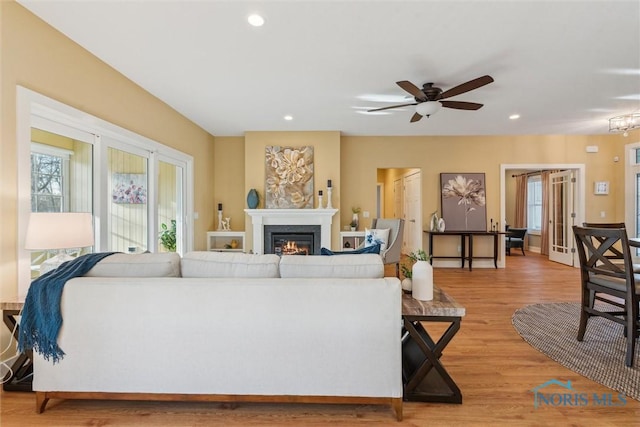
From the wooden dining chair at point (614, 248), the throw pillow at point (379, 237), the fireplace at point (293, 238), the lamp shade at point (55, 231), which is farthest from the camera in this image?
the fireplace at point (293, 238)

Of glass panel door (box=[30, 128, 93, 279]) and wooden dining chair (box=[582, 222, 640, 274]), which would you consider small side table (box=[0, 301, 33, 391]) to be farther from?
wooden dining chair (box=[582, 222, 640, 274])

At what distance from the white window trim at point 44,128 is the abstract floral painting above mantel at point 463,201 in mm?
5240

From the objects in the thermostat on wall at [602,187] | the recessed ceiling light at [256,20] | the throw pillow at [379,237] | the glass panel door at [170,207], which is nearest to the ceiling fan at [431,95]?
the recessed ceiling light at [256,20]

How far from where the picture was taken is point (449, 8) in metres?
2.23

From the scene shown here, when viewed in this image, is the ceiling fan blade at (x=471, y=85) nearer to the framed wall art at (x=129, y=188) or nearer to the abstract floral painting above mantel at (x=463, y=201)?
the abstract floral painting above mantel at (x=463, y=201)

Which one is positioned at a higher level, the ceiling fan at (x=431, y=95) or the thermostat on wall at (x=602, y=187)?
the ceiling fan at (x=431, y=95)

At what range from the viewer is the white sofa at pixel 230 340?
1.65 m

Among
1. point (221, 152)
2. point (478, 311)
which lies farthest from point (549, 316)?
point (221, 152)

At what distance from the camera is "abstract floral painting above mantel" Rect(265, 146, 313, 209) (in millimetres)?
5711

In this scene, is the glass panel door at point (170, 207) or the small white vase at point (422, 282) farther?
the glass panel door at point (170, 207)

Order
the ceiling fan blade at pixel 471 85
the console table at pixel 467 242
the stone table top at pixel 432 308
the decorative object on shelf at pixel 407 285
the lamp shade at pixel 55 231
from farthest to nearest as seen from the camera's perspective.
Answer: the console table at pixel 467 242 → the ceiling fan blade at pixel 471 85 → the decorative object on shelf at pixel 407 285 → the lamp shade at pixel 55 231 → the stone table top at pixel 432 308

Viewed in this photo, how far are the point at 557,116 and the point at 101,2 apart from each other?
5834mm

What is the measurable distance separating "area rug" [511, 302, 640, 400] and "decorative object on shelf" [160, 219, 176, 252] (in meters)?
4.49

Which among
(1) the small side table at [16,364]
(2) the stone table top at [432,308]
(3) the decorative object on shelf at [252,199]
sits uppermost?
(3) the decorative object on shelf at [252,199]
